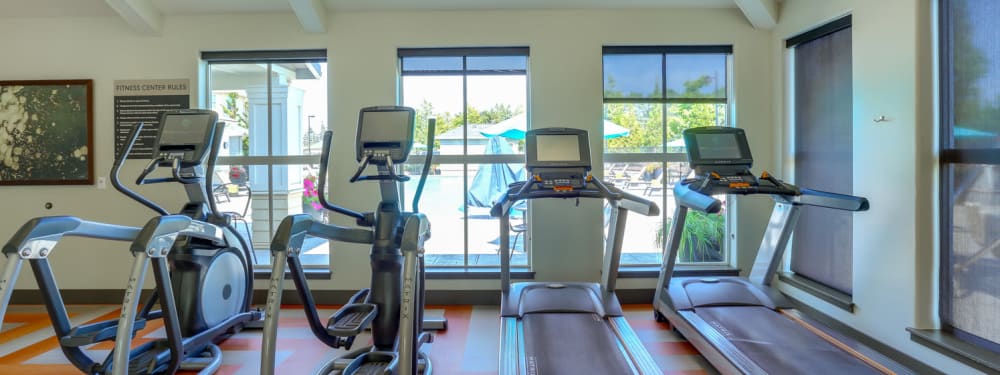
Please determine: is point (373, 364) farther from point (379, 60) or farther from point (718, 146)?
point (718, 146)

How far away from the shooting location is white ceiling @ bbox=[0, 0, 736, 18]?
4.02 meters

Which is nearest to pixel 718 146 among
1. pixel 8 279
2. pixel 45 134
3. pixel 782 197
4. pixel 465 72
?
pixel 782 197

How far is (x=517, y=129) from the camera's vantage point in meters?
4.18

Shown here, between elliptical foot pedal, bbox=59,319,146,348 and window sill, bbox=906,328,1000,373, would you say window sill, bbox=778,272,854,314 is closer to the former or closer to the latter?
window sill, bbox=906,328,1000,373

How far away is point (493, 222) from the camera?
4500mm

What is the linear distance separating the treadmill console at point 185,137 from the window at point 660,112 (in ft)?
10.9

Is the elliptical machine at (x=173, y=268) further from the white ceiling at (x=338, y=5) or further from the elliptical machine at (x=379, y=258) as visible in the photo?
the white ceiling at (x=338, y=5)

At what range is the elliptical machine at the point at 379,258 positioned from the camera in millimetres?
2242

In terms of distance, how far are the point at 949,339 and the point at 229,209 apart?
5.87m

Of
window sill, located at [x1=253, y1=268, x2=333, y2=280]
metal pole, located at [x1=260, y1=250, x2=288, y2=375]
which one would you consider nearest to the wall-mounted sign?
window sill, located at [x1=253, y1=268, x2=333, y2=280]

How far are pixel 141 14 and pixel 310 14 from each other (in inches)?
62.2

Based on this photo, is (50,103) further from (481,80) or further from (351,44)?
(481,80)

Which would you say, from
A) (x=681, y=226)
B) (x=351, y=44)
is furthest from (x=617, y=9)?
(x=351, y=44)

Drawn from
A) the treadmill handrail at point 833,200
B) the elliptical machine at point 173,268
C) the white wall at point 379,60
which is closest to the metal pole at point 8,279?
the elliptical machine at point 173,268
